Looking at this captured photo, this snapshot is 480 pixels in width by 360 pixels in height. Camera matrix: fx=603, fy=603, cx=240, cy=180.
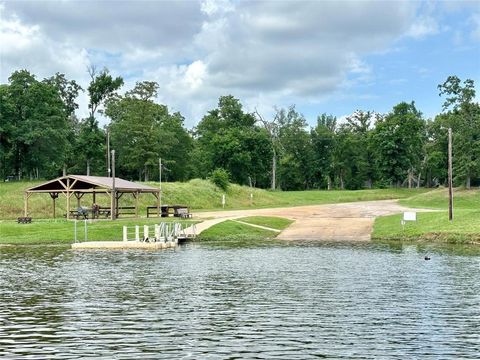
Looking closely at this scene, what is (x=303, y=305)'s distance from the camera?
1738cm

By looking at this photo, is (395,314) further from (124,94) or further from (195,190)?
(124,94)

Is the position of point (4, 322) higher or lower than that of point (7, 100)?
lower

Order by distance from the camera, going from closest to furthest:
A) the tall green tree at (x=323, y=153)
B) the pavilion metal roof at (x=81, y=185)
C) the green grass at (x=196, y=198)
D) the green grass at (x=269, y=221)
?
1. the green grass at (x=269, y=221)
2. the pavilion metal roof at (x=81, y=185)
3. the green grass at (x=196, y=198)
4. the tall green tree at (x=323, y=153)

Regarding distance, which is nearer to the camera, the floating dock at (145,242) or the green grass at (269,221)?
the floating dock at (145,242)

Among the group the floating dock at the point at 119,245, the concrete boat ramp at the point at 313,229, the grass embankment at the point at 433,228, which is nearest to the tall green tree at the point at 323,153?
the concrete boat ramp at the point at 313,229

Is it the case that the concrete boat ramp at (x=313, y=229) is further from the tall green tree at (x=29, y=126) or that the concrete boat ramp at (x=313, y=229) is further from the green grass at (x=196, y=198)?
the tall green tree at (x=29, y=126)

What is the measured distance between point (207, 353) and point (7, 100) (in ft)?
258

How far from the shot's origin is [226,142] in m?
107

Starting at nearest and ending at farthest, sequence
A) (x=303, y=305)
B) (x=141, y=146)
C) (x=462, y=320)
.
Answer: (x=462, y=320) → (x=303, y=305) → (x=141, y=146)

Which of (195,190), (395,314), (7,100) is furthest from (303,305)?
(7,100)

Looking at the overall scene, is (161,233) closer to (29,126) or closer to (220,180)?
(220,180)

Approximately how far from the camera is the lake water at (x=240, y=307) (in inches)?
491

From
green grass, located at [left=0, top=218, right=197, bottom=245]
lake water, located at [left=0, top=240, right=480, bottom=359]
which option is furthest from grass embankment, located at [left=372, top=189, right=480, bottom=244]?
green grass, located at [left=0, top=218, right=197, bottom=245]

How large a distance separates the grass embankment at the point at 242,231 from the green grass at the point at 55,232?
5.53 m
